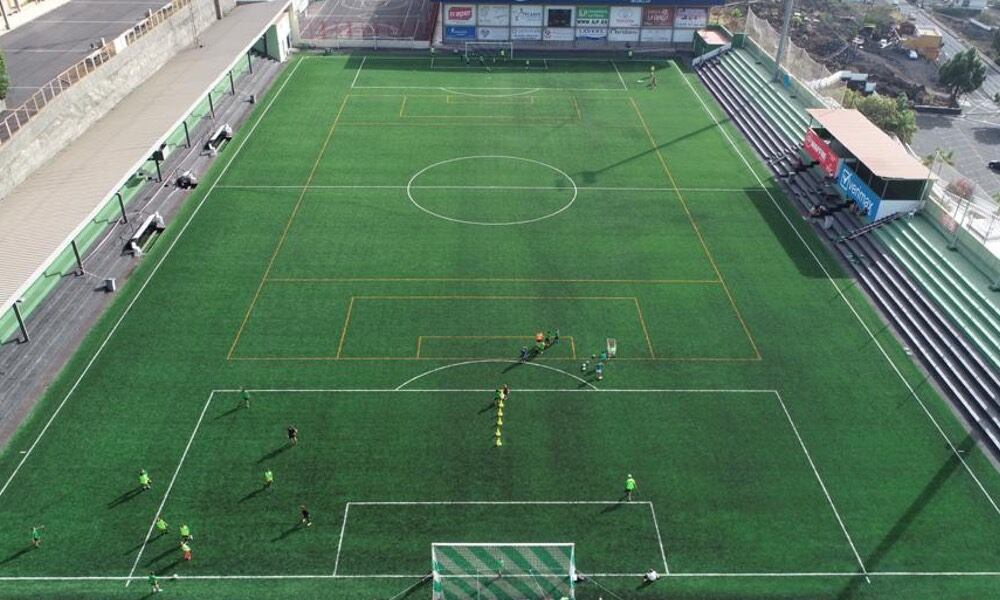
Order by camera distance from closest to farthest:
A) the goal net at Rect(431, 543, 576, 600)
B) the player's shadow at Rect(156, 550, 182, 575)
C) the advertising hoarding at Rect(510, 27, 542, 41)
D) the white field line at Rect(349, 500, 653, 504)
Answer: the goal net at Rect(431, 543, 576, 600) → the player's shadow at Rect(156, 550, 182, 575) → the white field line at Rect(349, 500, 653, 504) → the advertising hoarding at Rect(510, 27, 542, 41)

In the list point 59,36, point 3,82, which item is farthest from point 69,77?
point 59,36

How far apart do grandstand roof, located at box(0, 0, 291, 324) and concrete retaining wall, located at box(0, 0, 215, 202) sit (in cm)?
60

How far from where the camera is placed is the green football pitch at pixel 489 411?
28.4m

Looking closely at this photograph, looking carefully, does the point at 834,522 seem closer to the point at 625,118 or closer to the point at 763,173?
the point at 763,173

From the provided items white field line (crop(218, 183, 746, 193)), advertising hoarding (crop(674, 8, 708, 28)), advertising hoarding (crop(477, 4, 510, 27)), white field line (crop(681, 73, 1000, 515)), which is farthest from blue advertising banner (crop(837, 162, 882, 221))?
advertising hoarding (crop(477, 4, 510, 27))

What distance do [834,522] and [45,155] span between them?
48.4 m

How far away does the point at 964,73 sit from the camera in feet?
326

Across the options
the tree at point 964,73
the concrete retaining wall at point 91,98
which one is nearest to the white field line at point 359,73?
the concrete retaining wall at point 91,98

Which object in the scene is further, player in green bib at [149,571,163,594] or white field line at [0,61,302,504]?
white field line at [0,61,302,504]

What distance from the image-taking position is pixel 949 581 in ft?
90.5

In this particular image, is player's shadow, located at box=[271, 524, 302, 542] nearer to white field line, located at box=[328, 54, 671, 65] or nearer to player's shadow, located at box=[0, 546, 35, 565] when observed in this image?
player's shadow, located at box=[0, 546, 35, 565]

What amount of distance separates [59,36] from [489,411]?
5677cm

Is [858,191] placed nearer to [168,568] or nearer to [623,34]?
[168,568]

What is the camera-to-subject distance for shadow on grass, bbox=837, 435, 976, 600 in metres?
27.6
